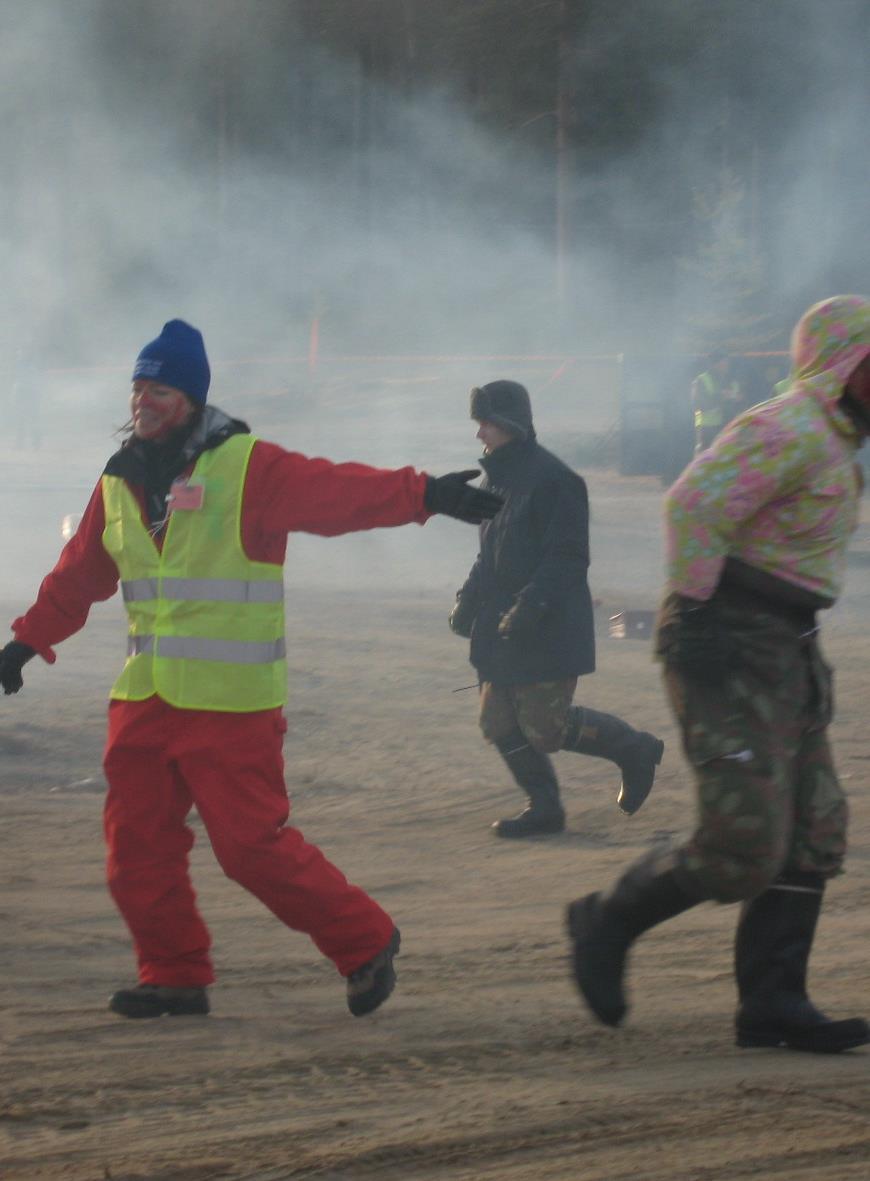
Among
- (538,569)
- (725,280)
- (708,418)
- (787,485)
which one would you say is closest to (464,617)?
(538,569)

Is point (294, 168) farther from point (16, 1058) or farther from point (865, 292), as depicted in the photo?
point (16, 1058)

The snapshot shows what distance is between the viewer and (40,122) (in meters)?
29.6

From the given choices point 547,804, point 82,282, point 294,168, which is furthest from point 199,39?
point 547,804

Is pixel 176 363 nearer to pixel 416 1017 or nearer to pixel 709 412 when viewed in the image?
pixel 416 1017

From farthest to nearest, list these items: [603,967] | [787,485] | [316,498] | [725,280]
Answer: [725,280] → [316,498] → [603,967] → [787,485]

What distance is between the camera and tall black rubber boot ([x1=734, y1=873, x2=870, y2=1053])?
3.75m

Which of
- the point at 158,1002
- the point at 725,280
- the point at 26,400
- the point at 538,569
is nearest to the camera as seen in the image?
the point at 158,1002

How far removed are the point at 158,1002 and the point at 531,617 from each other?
2.49 metres

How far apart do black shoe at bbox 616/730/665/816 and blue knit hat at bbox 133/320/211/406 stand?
294 cm

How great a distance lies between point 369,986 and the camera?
4070 millimetres

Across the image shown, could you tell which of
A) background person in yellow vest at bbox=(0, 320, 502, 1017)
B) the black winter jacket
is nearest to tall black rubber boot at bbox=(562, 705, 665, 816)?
the black winter jacket

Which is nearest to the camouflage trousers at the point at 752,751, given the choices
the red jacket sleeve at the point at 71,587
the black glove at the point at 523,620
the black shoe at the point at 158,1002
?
the black shoe at the point at 158,1002

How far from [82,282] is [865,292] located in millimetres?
14144

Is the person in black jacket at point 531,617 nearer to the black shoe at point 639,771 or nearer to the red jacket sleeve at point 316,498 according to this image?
the black shoe at point 639,771
